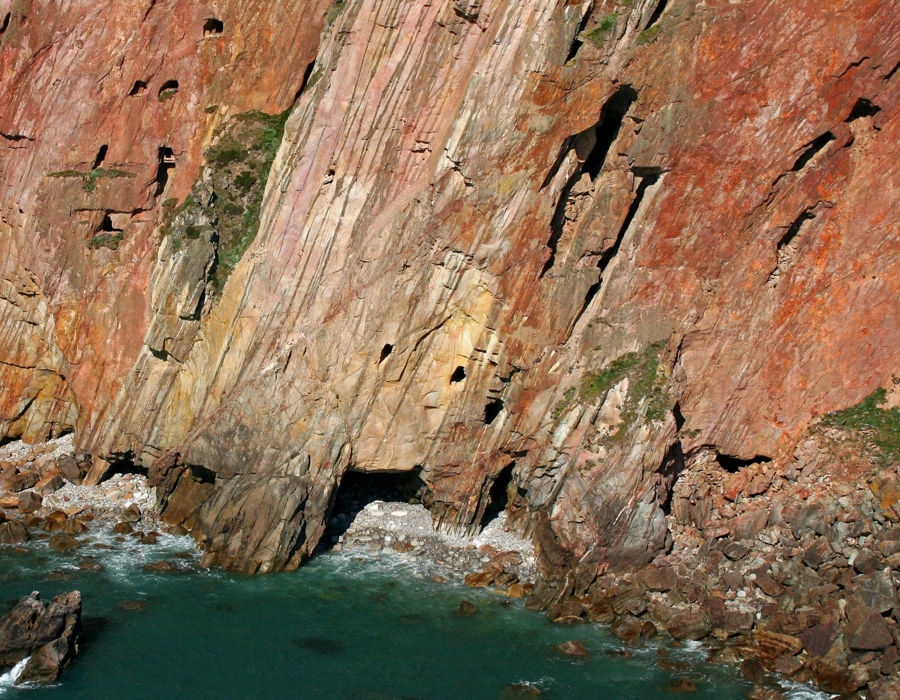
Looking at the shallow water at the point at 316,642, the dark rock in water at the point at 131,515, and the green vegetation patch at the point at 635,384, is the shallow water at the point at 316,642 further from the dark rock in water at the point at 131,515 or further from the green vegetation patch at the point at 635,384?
the green vegetation patch at the point at 635,384

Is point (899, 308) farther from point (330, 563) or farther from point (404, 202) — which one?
point (330, 563)

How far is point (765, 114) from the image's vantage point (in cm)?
2620

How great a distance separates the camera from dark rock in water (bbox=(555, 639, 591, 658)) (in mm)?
23500

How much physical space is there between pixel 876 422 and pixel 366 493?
1634 cm

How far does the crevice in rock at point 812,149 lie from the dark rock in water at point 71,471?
2525 cm

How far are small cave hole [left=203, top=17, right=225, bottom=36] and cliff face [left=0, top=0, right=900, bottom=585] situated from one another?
1.30 feet

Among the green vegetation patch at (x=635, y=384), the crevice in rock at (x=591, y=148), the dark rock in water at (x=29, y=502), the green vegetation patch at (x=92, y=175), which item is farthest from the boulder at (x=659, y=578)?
the green vegetation patch at (x=92, y=175)

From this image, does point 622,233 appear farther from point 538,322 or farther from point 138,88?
point 138,88

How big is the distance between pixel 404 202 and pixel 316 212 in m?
2.96

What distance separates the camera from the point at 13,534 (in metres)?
28.3

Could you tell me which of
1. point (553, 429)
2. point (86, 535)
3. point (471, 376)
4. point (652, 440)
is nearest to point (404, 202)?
point (471, 376)

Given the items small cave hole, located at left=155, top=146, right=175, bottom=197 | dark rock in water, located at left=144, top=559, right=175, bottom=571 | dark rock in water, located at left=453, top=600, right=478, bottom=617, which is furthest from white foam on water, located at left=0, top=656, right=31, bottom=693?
small cave hole, located at left=155, top=146, right=175, bottom=197

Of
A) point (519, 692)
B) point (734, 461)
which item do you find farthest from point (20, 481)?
point (734, 461)

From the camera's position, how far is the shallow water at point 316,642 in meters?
21.7
